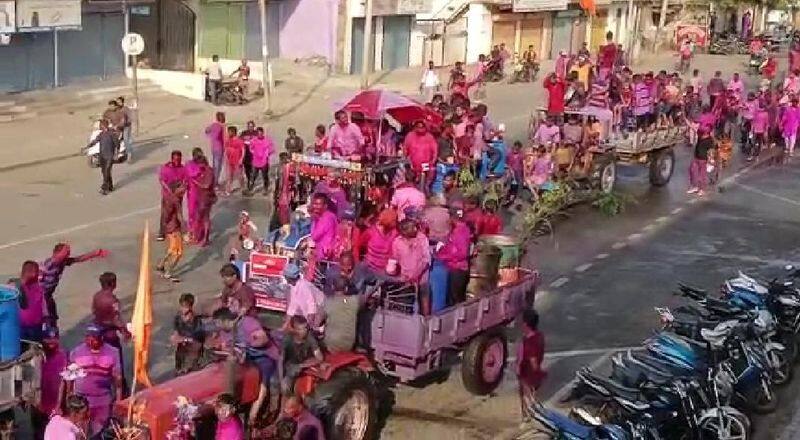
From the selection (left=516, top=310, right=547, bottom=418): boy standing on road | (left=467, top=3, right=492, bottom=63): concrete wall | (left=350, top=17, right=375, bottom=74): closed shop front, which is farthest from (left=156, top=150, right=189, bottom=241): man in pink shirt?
(left=467, top=3, right=492, bottom=63): concrete wall

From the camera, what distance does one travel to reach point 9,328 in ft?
29.2

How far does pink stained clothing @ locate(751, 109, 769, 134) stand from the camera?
27.8 metres

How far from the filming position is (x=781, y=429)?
1188 cm

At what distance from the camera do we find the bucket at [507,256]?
1287 cm

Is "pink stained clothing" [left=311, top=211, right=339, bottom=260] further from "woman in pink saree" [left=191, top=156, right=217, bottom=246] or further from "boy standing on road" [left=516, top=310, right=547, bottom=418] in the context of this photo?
"woman in pink saree" [left=191, top=156, right=217, bottom=246]

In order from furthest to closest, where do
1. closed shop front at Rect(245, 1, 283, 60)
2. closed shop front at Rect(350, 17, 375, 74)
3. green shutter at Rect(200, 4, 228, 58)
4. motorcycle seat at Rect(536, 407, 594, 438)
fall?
closed shop front at Rect(350, 17, 375, 74) < closed shop front at Rect(245, 1, 283, 60) < green shutter at Rect(200, 4, 228, 58) < motorcycle seat at Rect(536, 407, 594, 438)

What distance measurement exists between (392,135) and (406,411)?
25.4 feet

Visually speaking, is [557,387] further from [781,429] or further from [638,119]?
[638,119]

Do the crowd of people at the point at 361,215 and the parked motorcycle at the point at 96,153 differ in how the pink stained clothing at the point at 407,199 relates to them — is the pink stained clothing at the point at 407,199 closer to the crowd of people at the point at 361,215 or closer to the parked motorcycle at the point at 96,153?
the crowd of people at the point at 361,215

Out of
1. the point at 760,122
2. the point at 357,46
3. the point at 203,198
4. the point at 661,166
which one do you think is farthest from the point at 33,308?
the point at 357,46

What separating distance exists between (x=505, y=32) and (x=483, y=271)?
3703 cm

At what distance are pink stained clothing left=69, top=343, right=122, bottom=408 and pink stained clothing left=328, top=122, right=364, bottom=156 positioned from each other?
8164 millimetres

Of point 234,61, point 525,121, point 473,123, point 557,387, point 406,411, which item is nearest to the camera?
point 406,411

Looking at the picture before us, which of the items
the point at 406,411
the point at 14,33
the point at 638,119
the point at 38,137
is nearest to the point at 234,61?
the point at 14,33
